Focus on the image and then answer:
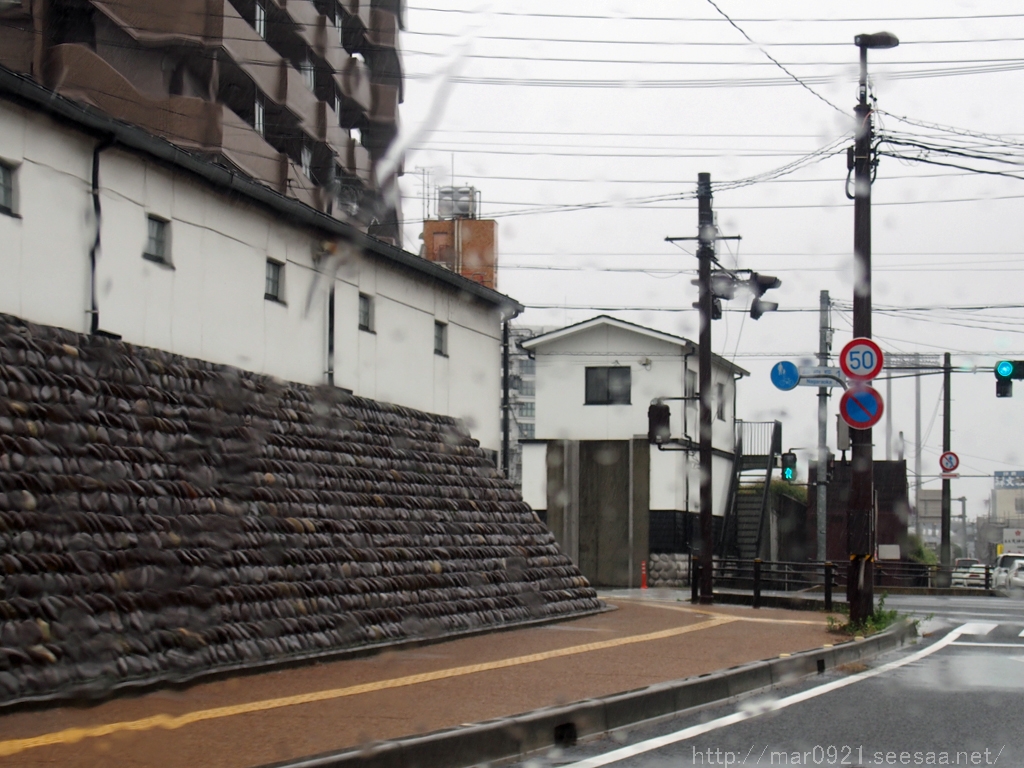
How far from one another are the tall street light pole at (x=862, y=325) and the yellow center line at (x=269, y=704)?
3.66 m

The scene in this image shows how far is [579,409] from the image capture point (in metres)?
A: 39.0

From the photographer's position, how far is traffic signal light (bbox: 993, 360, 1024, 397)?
25.1 meters

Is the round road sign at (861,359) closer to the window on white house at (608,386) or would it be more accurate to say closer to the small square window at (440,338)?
the small square window at (440,338)

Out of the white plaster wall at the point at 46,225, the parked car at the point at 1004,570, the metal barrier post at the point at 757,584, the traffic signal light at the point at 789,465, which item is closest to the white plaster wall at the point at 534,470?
the traffic signal light at the point at 789,465

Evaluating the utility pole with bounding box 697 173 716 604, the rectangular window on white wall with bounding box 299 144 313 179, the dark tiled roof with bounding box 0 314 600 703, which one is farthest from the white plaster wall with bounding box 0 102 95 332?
the rectangular window on white wall with bounding box 299 144 313 179

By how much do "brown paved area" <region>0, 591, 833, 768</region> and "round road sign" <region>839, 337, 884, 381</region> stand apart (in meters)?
3.46

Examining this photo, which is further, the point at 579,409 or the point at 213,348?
the point at 579,409

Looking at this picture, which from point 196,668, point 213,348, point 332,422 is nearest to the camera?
point 196,668

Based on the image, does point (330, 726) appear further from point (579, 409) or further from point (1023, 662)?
point (579, 409)

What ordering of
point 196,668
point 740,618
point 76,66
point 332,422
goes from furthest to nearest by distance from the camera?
point 76,66, point 740,618, point 332,422, point 196,668

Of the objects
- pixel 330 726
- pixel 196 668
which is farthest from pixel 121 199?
pixel 330 726

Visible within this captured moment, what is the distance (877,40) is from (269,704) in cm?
1296

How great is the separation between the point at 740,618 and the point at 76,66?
18916 millimetres

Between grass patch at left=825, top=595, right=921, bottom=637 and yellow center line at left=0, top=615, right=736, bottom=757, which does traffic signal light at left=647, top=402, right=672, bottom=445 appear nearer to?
grass patch at left=825, top=595, right=921, bottom=637
